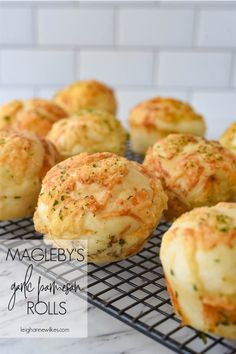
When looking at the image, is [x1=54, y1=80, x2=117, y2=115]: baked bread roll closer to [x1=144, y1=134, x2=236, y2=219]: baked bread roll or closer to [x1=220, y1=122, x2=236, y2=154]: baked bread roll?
[x1=220, y1=122, x2=236, y2=154]: baked bread roll

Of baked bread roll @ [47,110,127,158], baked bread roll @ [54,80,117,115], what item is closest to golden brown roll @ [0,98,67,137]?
baked bread roll @ [47,110,127,158]

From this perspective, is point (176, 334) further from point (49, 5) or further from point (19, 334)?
point (49, 5)

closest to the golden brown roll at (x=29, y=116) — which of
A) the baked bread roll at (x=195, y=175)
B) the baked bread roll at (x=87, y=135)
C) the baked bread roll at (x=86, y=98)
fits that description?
the baked bread roll at (x=87, y=135)

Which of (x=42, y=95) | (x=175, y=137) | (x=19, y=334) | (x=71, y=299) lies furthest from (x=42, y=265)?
(x=42, y=95)

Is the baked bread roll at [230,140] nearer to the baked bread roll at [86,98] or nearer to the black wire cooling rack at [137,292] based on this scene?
the black wire cooling rack at [137,292]

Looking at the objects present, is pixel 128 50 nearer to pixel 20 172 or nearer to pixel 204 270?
pixel 20 172

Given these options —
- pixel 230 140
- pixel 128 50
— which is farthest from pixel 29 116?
pixel 128 50

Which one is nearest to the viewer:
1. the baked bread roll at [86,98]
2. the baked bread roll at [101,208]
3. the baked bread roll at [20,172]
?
the baked bread roll at [101,208]
